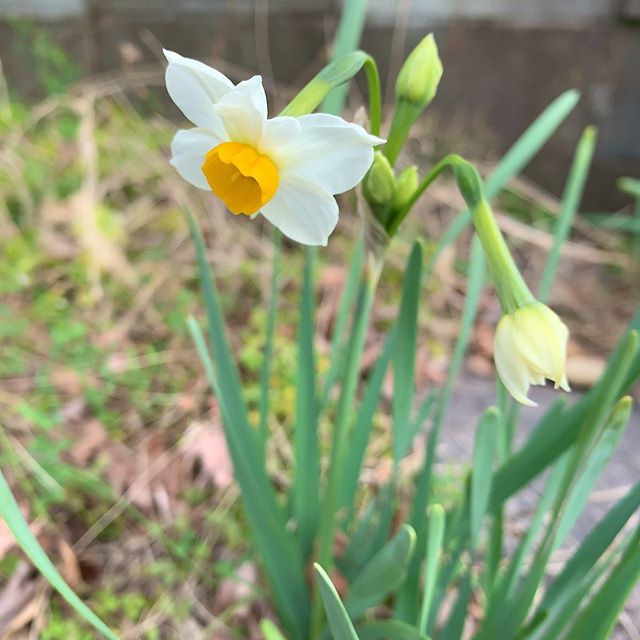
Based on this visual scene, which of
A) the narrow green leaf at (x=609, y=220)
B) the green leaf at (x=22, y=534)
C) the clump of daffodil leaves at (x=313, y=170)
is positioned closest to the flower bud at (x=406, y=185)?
the clump of daffodil leaves at (x=313, y=170)

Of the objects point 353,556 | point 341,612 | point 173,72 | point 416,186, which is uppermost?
point 173,72

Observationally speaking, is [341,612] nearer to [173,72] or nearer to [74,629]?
[173,72]

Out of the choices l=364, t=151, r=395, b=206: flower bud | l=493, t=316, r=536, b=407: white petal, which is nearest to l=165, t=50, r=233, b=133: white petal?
l=364, t=151, r=395, b=206: flower bud

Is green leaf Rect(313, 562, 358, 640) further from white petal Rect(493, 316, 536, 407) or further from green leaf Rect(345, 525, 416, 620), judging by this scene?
white petal Rect(493, 316, 536, 407)

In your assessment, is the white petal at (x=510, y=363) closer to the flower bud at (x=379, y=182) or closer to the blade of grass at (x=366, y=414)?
the flower bud at (x=379, y=182)

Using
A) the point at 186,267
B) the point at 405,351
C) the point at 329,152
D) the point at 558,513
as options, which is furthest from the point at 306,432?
the point at 186,267

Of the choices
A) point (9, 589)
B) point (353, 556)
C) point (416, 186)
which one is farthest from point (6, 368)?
point (416, 186)

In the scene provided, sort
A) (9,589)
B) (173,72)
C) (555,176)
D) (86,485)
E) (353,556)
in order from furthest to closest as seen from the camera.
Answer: (555,176) → (86,485) → (9,589) → (353,556) → (173,72)

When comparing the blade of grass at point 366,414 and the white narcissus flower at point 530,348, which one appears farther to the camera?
the blade of grass at point 366,414
